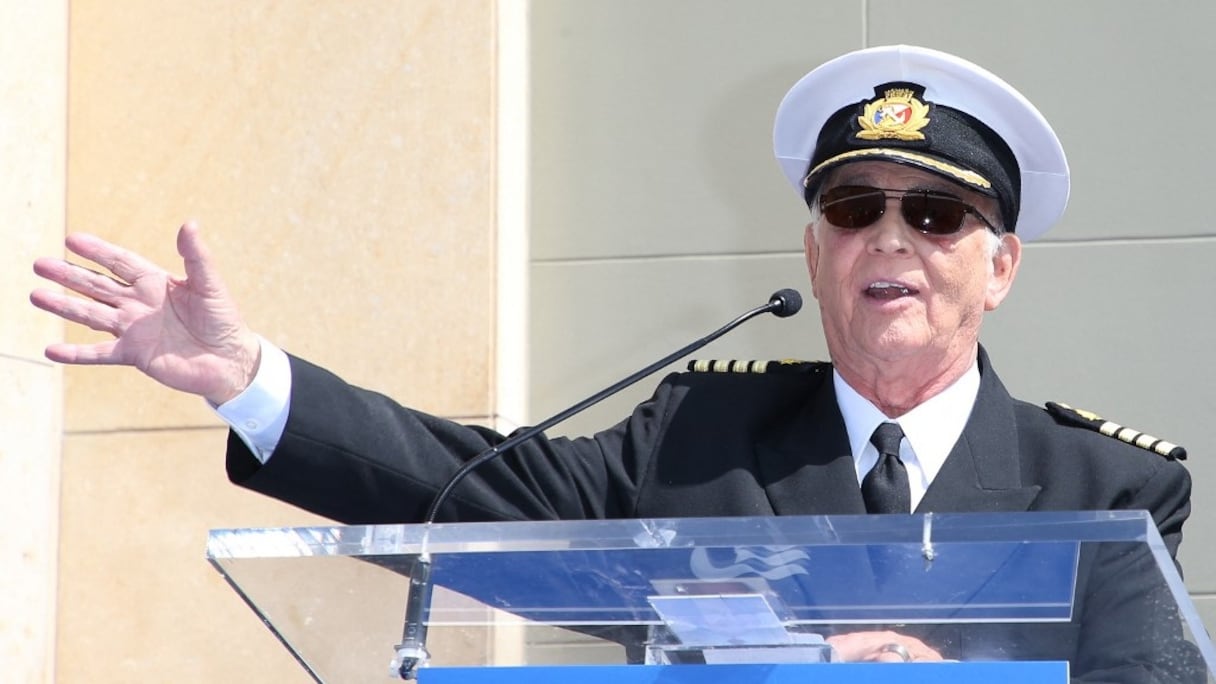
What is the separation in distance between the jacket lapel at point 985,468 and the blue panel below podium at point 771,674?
2.62 feet

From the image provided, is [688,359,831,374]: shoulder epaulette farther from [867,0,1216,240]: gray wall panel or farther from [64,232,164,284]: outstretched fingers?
[867,0,1216,240]: gray wall panel

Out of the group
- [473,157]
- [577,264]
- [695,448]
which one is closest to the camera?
[695,448]

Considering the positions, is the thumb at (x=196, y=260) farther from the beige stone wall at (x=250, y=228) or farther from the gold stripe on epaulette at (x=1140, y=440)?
the beige stone wall at (x=250, y=228)

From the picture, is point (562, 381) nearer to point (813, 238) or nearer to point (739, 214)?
point (739, 214)

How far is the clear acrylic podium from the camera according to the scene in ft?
4.42

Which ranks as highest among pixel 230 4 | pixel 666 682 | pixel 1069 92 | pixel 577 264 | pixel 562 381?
pixel 230 4

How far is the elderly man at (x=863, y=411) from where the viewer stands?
2045 millimetres

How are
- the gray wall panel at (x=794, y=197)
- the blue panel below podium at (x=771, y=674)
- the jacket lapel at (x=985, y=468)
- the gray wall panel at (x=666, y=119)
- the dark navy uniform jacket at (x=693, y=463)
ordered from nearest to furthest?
the blue panel below podium at (x=771, y=674) → the dark navy uniform jacket at (x=693, y=463) → the jacket lapel at (x=985, y=468) → the gray wall panel at (x=794, y=197) → the gray wall panel at (x=666, y=119)

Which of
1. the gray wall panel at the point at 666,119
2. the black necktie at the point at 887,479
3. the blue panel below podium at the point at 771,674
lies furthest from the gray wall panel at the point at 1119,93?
the blue panel below podium at the point at 771,674

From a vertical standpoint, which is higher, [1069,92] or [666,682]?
[1069,92]

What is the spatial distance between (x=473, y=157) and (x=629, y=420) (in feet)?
4.10

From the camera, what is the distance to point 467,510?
2.16 meters

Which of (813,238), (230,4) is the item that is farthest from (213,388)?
Result: (230,4)

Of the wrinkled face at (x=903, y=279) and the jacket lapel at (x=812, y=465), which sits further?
the wrinkled face at (x=903, y=279)
